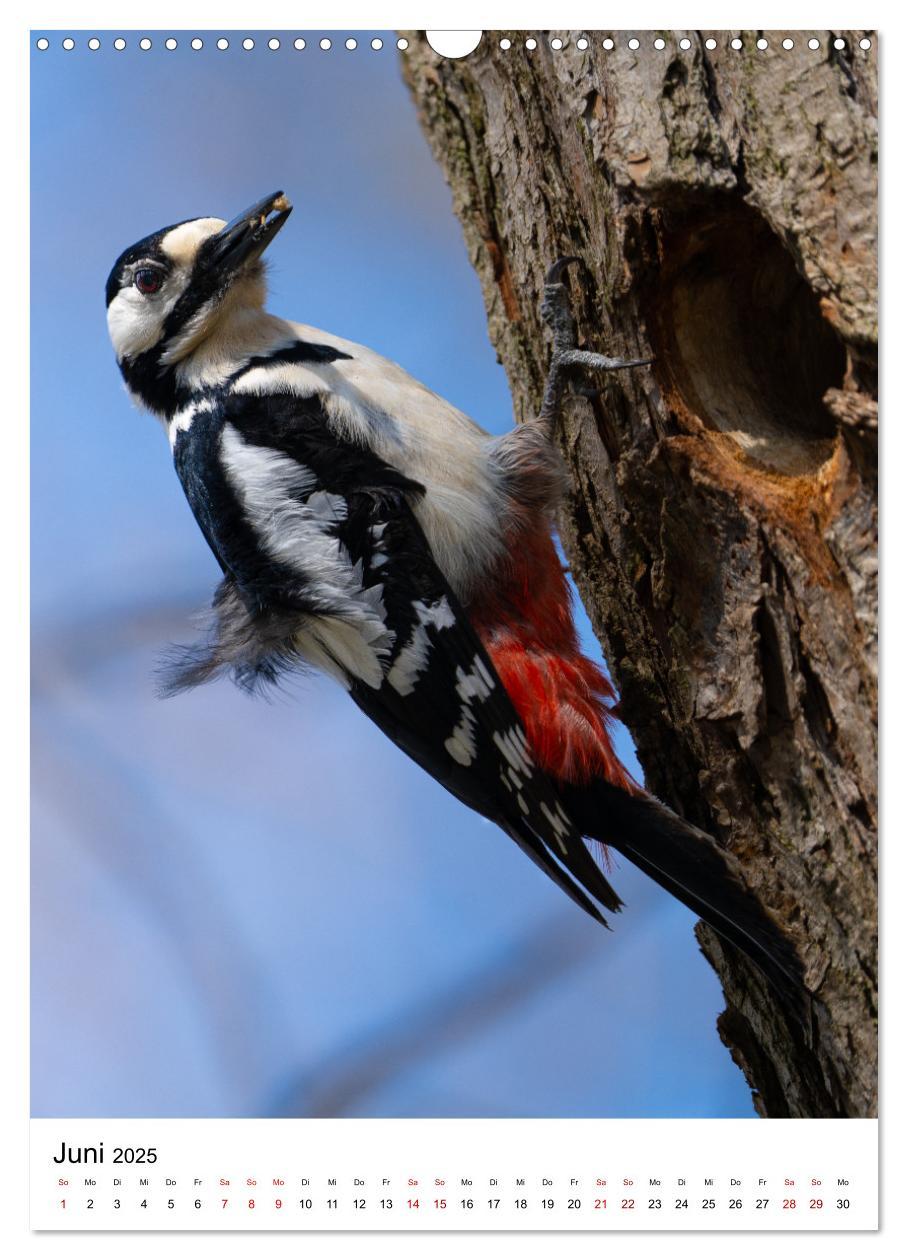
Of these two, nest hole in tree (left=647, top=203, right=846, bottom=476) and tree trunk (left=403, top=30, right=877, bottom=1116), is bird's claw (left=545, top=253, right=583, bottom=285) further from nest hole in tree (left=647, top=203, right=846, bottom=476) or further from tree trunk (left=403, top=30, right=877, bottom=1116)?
nest hole in tree (left=647, top=203, right=846, bottom=476)

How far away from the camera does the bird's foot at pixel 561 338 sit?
70.9 inches

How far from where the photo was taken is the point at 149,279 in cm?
201

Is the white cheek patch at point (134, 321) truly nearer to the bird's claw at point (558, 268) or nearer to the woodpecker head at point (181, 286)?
the woodpecker head at point (181, 286)

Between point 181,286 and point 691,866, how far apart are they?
4.16 feet

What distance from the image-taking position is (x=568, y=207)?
70.0 inches

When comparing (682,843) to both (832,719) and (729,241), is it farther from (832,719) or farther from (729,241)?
(729,241)

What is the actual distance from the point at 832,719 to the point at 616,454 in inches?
20.5

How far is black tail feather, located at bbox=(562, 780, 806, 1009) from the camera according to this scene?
65.7 inches

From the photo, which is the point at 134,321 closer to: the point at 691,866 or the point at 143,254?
the point at 143,254

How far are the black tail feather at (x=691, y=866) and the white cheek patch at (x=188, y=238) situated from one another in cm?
109
